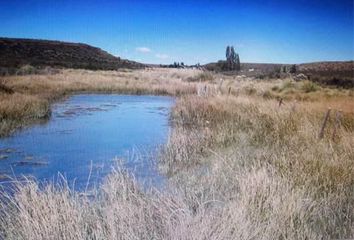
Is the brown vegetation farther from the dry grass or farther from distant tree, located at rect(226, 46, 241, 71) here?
A: the dry grass

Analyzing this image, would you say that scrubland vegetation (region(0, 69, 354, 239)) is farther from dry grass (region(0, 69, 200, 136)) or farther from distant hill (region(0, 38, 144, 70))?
distant hill (region(0, 38, 144, 70))

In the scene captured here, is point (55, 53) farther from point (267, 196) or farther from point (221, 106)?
point (267, 196)

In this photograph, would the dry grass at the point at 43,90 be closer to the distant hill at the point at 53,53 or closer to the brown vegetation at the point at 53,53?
the brown vegetation at the point at 53,53

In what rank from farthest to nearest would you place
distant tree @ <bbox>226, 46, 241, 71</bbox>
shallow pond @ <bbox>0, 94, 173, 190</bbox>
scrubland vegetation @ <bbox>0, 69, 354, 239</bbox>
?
distant tree @ <bbox>226, 46, 241, 71</bbox>, shallow pond @ <bbox>0, 94, 173, 190</bbox>, scrubland vegetation @ <bbox>0, 69, 354, 239</bbox>

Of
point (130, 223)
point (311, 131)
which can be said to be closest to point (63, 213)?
point (130, 223)

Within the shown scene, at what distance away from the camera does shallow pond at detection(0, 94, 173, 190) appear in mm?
9719

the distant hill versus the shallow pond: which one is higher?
the distant hill

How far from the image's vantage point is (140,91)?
38.2 m

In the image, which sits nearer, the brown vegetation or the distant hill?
the brown vegetation

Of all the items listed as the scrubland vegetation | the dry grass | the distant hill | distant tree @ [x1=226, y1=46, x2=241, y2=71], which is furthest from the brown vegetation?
the scrubland vegetation

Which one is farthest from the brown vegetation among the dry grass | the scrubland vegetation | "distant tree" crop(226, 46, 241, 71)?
the scrubland vegetation

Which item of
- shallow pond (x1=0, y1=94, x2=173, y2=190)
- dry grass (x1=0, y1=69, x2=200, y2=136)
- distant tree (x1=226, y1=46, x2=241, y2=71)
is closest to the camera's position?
shallow pond (x1=0, y1=94, x2=173, y2=190)

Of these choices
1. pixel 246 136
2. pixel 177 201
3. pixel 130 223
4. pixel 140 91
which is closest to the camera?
pixel 130 223

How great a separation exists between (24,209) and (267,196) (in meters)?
2.95
